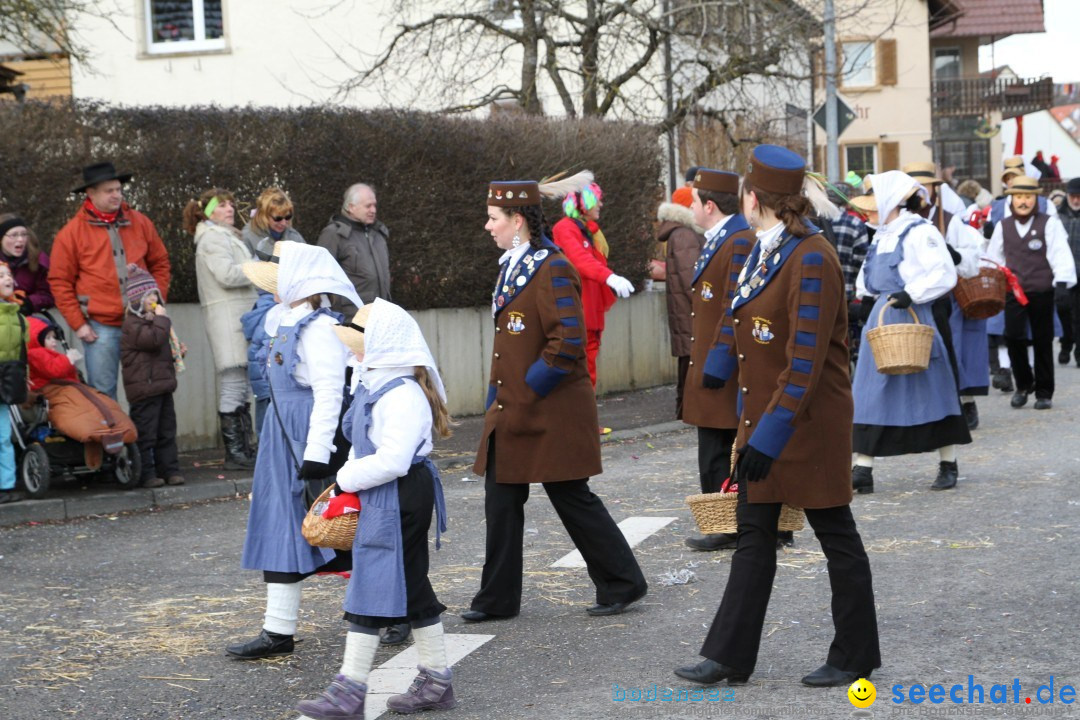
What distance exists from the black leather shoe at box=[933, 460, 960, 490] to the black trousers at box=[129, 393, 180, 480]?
208 inches

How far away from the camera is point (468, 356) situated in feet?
49.4

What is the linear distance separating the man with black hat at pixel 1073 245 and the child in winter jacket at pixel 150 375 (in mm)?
11068

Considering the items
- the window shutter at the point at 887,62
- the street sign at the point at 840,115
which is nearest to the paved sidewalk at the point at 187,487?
the street sign at the point at 840,115

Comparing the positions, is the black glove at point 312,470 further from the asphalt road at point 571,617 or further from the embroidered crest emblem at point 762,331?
the embroidered crest emblem at point 762,331

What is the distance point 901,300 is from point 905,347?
316 mm

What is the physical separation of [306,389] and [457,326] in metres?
8.67

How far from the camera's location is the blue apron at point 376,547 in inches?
211

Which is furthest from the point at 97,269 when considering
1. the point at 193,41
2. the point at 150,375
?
the point at 193,41

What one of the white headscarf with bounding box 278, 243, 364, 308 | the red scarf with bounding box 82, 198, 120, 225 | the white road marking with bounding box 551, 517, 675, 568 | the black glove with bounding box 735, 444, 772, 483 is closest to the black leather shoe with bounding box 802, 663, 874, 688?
the black glove with bounding box 735, 444, 772, 483

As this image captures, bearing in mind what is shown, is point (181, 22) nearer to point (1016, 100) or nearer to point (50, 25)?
point (50, 25)

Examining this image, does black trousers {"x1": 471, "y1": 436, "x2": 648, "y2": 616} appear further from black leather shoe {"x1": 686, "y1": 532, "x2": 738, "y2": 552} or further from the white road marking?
black leather shoe {"x1": 686, "y1": 532, "x2": 738, "y2": 552}

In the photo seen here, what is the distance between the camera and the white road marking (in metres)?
8.06

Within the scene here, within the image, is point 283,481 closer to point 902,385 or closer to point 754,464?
point 754,464

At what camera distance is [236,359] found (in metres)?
11.7
